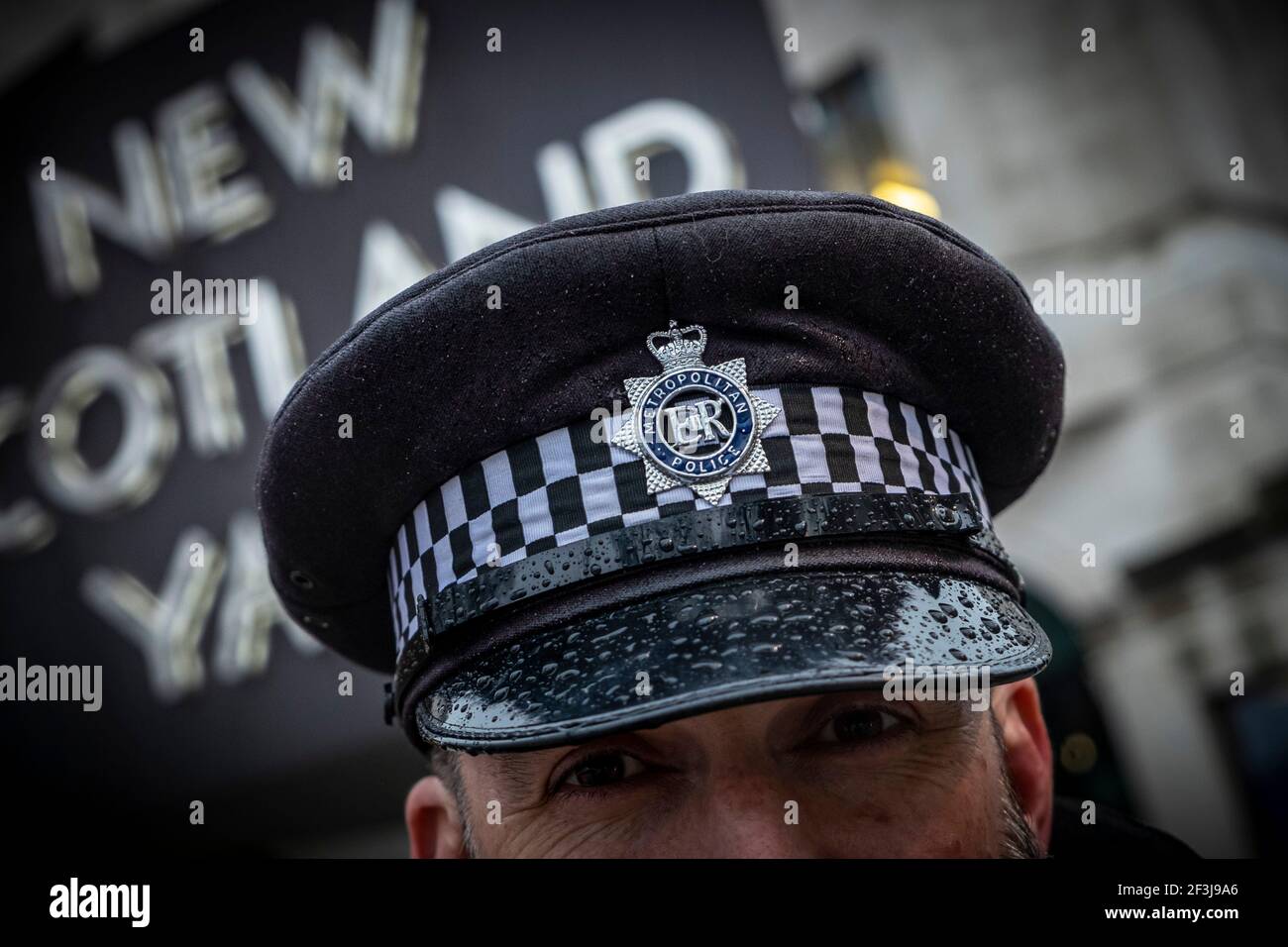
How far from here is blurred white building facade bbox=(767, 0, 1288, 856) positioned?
6160 mm

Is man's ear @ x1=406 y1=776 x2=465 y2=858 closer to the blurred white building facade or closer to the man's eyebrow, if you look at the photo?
the man's eyebrow

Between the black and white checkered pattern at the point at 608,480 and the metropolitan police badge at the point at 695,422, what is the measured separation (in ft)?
0.04

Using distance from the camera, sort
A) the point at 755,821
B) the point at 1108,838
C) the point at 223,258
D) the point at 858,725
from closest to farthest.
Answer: the point at 755,821 → the point at 858,725 → the point at 1108,838 → the point at 223,258

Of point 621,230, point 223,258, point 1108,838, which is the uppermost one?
point 223,258

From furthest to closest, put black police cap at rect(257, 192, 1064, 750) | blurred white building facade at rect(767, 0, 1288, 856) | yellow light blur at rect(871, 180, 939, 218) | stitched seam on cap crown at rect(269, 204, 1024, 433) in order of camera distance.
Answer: yellow light blur at rect(871, 180, 939, 218)
blurred white building facade at rect(767, 0, 1288, 856)
stitched seam on cap crown at rect(269, 204, 1024, 433)
black police cap at rect(257, 192, 1064, 750)

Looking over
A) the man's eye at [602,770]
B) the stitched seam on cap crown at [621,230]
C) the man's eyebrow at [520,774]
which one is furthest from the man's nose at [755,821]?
the stitched seam on cap crown at [621,230]

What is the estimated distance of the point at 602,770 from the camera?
132 centimetres

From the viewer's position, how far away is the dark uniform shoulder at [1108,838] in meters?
1.66

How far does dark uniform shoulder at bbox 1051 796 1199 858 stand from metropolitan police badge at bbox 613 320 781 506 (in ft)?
3.17

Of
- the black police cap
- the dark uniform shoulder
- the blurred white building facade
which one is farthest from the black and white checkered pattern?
the blurred white building facade

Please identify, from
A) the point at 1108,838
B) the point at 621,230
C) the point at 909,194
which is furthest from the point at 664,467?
the point at 909,194

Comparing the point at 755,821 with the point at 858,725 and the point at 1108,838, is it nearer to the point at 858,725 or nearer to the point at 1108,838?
the point at 858,725

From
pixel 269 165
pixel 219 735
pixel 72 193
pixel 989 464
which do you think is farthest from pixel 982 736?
pixel 72 193

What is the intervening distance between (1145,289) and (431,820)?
A: 6365 mm
